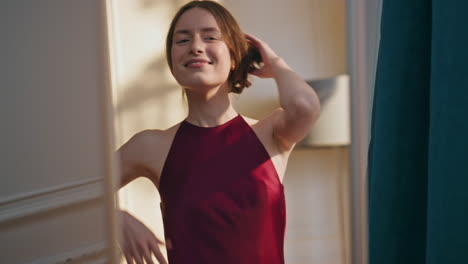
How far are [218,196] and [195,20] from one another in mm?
384

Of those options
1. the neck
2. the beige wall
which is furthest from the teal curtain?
the neck

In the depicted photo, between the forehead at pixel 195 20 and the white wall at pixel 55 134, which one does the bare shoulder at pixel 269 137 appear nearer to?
the forehead at pixel 195 20

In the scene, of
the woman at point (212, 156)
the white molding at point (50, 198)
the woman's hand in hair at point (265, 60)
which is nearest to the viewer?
the white molding at point (50, 198)

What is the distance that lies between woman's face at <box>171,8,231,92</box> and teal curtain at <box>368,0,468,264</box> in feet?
1.37

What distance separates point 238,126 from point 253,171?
108 mm

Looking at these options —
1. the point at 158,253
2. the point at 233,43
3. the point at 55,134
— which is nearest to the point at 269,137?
the point at 233,43

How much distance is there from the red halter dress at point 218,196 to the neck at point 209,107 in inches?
0.6

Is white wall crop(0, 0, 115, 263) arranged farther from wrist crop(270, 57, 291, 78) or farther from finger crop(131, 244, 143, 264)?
wrist crop(270, 57, 291, 78)

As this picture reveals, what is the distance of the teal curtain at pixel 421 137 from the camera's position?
107 cm

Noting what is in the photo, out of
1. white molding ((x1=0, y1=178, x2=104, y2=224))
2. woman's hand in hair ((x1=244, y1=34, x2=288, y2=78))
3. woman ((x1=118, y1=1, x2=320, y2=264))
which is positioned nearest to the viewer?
white molding ((x1=0, y1=178, x2=104, y2=224))

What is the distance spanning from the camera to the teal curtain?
1.07 metres

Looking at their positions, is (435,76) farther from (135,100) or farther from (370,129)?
(135,100)

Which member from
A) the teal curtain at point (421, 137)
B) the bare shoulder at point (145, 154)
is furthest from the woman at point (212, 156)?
the teal curtain at point (421, 137)

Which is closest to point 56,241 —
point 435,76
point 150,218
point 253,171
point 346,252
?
point 150,218
